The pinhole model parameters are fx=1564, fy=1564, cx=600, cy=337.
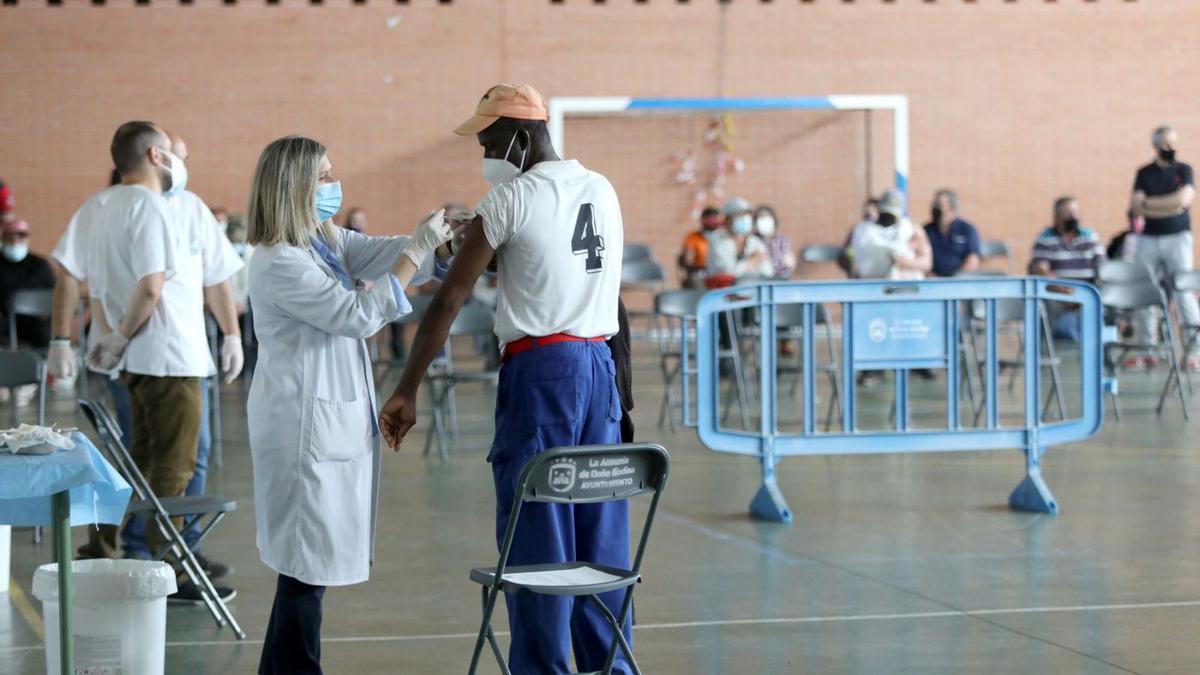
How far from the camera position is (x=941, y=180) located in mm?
17734

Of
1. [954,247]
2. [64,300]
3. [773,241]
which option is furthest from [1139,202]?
[64,300]

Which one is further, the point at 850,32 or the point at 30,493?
the point at 850,32

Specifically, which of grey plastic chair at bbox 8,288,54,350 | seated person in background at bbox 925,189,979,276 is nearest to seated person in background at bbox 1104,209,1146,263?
seated person in background at bbox 925,189,979,276

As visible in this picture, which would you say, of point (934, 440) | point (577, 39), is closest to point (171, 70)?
point (577, 39)

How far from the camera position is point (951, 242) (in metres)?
14.5

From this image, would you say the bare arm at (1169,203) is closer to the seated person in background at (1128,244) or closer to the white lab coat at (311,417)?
the seated person in background at (1128,244)

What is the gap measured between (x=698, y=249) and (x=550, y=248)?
37.7 feet

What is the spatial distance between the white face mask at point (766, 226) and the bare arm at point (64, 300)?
10426 millimetres

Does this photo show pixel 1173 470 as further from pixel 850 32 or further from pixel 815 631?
pixel 850 32

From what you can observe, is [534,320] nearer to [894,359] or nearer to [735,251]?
[894,359]

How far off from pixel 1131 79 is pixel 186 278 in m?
14.3

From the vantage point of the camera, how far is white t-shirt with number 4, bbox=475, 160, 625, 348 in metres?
3.99

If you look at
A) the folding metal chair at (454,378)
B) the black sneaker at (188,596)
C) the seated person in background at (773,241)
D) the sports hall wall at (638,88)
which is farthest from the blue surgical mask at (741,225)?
the black sneaker at (188,596)

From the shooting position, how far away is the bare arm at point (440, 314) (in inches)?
157
